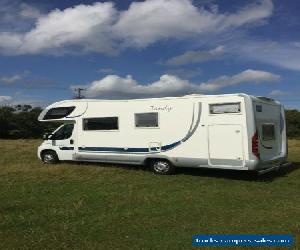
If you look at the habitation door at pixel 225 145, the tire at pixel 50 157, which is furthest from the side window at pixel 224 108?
the tire at pixel 50 157

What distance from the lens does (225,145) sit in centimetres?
1393

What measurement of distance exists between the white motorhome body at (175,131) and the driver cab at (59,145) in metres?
0.04

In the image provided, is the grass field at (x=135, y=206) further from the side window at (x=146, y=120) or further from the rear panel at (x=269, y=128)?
the side window at (x=146, y=120)

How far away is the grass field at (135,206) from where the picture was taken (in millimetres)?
7871

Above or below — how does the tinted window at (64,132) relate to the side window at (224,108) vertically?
below

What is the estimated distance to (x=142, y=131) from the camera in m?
15.6

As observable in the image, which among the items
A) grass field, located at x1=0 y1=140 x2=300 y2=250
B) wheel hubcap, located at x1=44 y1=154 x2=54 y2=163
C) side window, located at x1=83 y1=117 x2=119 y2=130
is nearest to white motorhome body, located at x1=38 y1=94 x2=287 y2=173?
side window, located at x1=83 y1=117 x2=119 y2=130

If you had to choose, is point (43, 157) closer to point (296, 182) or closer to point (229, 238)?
point (296, 182)

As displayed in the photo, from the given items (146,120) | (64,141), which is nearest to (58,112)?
(64,141)

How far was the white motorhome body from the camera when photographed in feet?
45.1

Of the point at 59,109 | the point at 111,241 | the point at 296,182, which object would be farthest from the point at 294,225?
the point at 59,109

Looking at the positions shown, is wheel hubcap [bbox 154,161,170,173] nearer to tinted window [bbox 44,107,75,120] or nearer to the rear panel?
the rear panel

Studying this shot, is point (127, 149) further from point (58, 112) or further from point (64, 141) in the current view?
point (58, 112)

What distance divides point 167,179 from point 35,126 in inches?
1631
